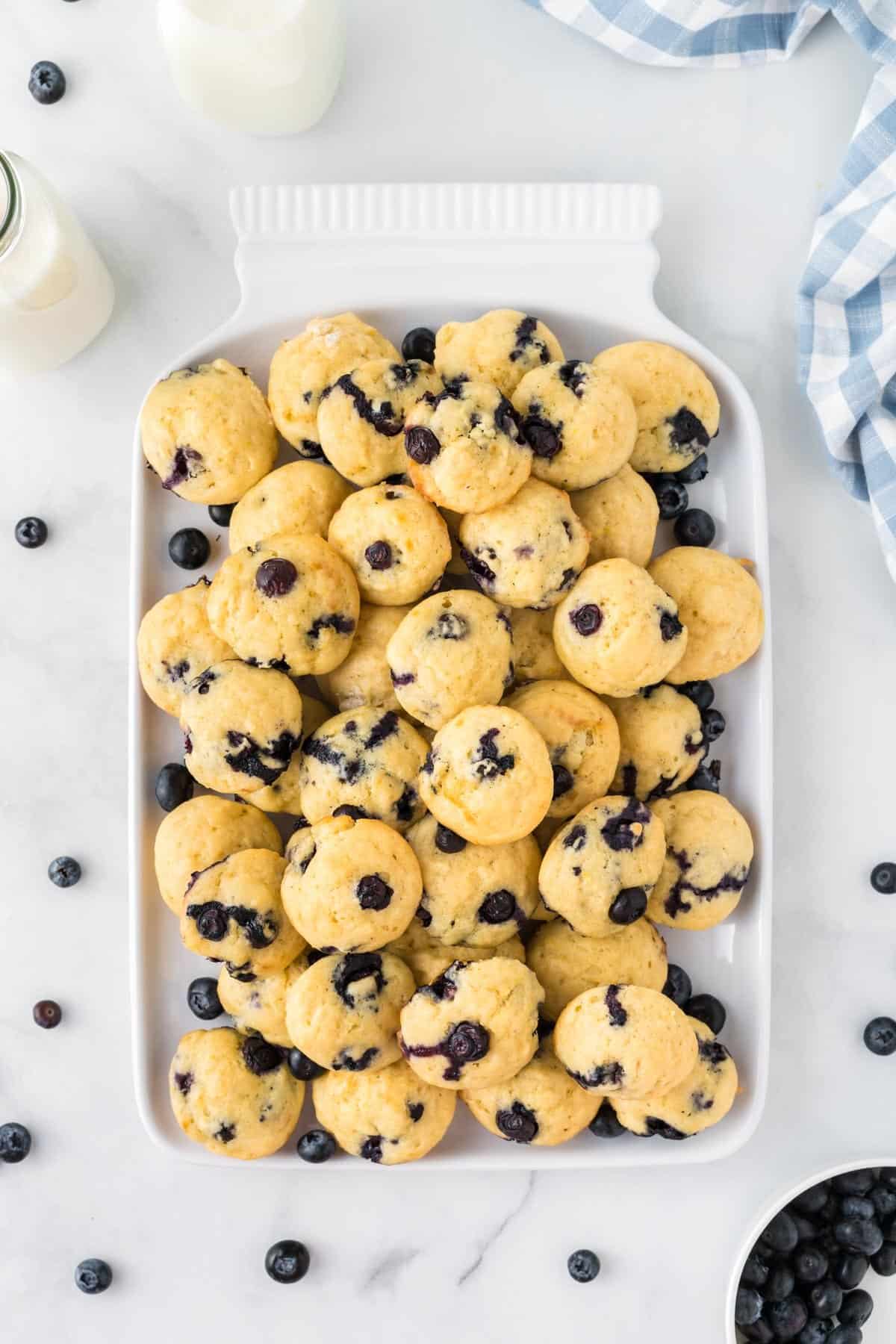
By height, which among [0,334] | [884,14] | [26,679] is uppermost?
[884,14]

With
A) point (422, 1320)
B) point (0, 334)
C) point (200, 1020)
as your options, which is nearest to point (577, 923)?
point (200, 1020)

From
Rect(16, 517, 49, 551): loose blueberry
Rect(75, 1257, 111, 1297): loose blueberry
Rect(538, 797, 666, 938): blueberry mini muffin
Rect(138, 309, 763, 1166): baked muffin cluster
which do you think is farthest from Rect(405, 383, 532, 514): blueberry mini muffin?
Rect(75, 1257, 111, 1297): loose blueberry

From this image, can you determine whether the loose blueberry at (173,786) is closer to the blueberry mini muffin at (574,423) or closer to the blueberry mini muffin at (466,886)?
the blueberry mini muffin at (466,886)

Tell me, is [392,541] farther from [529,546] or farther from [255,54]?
[255,54]

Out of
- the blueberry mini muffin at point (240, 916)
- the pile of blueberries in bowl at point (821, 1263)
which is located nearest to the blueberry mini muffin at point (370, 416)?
the blueberry mini muffin at point (240, 916)

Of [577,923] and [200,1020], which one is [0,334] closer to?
[200,1020]

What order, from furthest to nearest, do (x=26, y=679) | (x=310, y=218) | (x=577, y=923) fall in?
(x=26, y=679)
(x=310, y=218)
(x=577, y=923)

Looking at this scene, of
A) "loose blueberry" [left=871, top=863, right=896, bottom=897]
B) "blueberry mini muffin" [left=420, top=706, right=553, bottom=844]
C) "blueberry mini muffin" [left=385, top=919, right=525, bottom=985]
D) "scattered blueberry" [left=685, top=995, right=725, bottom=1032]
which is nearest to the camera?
"blueberry mini muffin" [left=420, top=706, right=553, bottom=844]

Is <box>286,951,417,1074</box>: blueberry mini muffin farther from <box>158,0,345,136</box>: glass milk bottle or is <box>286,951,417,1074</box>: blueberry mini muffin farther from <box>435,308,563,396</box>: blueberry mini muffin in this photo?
<box>158,0,345,136</box>: glass milk bottle
